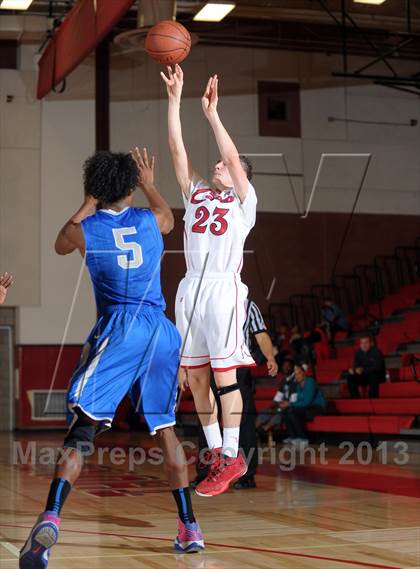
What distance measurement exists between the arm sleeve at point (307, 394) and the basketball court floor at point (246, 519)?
267cm

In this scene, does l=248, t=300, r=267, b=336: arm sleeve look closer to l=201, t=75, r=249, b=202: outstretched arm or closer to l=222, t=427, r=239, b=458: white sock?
l=222, t=427, r=239, b=458: white sock

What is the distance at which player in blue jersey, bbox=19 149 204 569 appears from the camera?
453 centimetres

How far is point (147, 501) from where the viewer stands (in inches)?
303

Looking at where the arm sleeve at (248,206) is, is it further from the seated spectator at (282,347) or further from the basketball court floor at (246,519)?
the seated spectator at (282,347)

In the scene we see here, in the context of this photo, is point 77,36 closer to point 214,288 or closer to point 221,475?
point 214,288

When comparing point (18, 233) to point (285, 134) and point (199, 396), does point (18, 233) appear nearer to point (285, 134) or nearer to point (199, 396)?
point (285, 134)

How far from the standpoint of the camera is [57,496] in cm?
439

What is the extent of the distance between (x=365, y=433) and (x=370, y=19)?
7.59 m

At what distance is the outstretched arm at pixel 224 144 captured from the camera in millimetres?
Result: 4688

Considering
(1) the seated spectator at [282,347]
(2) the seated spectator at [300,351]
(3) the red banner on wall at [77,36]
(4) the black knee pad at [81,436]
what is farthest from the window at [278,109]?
(4) the black knee pad at [81,436]

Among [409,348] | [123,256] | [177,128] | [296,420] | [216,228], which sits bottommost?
[296,420]

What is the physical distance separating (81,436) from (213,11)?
40.6 ft

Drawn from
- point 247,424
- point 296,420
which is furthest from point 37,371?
point 247,424

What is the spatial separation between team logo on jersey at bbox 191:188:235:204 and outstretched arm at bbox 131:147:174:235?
165 mm
